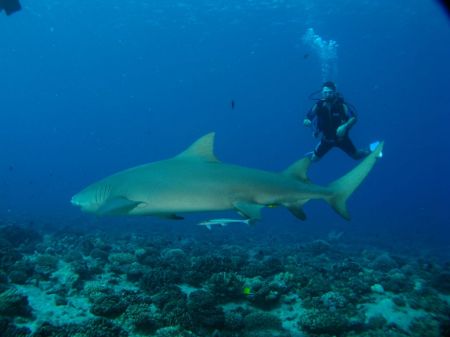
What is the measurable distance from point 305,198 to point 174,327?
2591 millimetres

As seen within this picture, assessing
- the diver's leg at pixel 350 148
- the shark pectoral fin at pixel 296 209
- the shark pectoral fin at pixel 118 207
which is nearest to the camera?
the shark pectoral fin at pixel 118 207

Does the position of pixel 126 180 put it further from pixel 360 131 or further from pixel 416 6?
pixel 360 131

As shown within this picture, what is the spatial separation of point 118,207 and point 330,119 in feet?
28.5

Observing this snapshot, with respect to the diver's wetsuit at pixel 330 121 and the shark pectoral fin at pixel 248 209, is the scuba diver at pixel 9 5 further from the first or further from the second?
the shark pectoral fin at pixel 248 209

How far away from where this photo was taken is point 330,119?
11695 mm

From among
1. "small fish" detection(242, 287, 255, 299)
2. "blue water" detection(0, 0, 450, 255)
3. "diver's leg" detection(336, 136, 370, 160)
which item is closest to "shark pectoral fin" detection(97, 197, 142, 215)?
"small fish" detection(242, 287, 255, 299)

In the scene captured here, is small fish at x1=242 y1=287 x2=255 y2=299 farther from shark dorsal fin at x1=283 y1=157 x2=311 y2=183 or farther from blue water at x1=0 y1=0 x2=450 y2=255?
blue water at x1=0 y1=0 x2=450 y2=255

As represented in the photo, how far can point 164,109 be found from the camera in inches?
6555

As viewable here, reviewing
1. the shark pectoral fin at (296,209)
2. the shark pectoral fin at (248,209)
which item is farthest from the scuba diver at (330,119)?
the shark pectoral fin at (248,209)

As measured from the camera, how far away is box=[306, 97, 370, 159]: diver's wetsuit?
1155 centimetres

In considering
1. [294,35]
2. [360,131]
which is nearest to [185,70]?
[294,35]

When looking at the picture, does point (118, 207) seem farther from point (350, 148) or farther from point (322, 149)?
point (350, 148)

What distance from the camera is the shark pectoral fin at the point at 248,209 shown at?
4.85 metres

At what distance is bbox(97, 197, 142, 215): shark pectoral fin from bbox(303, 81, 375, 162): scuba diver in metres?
7.49
